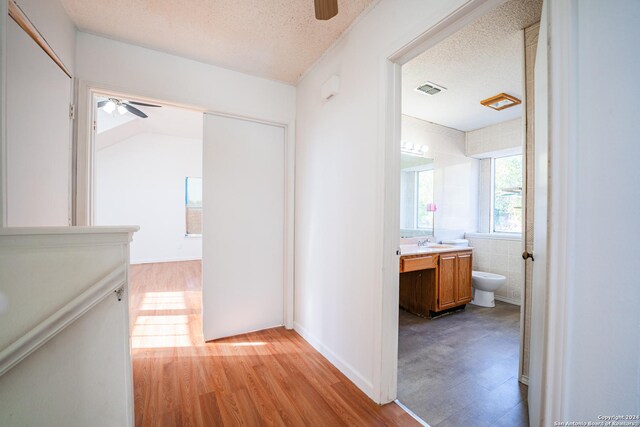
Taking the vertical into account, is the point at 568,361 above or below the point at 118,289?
below

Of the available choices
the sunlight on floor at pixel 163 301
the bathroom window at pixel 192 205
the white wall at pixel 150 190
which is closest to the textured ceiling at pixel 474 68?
the sunlight on floor at pixel 163 301

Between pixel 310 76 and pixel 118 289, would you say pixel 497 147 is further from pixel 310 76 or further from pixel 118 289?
pixel 118 289

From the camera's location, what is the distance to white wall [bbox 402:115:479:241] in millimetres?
3580

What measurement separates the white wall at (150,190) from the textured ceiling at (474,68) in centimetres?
551

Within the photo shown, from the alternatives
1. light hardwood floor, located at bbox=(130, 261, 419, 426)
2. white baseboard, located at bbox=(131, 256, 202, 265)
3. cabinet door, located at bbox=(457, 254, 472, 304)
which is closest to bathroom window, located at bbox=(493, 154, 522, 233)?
cabinet door, located at bbox=(457, 254, 472, 304)

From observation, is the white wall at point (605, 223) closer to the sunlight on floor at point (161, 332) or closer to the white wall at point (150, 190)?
the sunlight on floor at point (161, 332)

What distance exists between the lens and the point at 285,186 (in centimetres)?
273

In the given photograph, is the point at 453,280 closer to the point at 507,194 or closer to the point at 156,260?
the point at 507,194

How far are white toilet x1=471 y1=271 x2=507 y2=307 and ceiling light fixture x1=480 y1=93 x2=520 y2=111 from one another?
2084mm

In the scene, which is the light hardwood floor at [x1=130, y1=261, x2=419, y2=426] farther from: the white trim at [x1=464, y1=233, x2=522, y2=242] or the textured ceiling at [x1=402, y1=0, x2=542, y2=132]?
the white trim at [x1=464, y1=233, x2=522, y2=242]

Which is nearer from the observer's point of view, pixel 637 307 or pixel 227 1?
pixel 637 307

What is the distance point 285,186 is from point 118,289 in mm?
1824

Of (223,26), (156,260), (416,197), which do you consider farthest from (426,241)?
(156,260)

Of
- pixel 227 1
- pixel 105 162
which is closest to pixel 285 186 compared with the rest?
pixel 227 1
